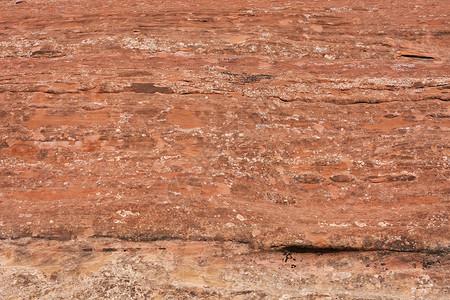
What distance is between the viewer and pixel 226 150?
8633 mm

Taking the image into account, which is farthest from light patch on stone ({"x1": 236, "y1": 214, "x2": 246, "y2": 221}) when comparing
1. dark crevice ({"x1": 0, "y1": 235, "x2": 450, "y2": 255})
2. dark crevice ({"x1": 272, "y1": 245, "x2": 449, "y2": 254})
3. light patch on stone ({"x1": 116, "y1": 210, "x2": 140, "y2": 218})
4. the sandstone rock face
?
light patch on stone ({"x1": 116, "y1": 210, "x2": 140, "y2": 218})

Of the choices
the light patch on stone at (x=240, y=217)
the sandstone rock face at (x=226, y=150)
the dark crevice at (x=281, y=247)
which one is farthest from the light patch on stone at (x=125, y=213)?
the light patch on stone at (x=240, y=217)

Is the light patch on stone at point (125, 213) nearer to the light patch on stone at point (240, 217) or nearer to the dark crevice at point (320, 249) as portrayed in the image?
the light patch on stone at point (240, 217)

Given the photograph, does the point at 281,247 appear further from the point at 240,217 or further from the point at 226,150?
the point at 226,150

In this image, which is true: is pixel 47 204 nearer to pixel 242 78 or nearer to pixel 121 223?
pixel 121 223

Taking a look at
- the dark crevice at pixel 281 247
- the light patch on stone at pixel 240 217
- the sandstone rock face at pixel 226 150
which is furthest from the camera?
the light patch on stone at pixel 240 217

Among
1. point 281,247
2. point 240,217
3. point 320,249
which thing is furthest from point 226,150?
→ point 320,249

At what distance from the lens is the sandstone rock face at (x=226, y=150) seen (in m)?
7.09

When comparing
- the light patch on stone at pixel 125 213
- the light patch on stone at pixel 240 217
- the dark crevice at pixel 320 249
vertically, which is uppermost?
the light patch on stone at pixel 125 213

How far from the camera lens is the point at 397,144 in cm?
872

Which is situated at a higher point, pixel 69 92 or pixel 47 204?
pixel 69 92

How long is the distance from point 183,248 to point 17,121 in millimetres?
4480

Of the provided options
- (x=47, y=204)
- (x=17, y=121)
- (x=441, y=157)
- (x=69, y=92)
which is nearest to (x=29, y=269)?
(x=47, y=204)

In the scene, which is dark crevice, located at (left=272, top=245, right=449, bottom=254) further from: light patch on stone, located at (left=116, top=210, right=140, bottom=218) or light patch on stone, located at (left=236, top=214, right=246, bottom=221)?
light patch on stone, located at (left=116, top=210, right=140, bottom=218)
